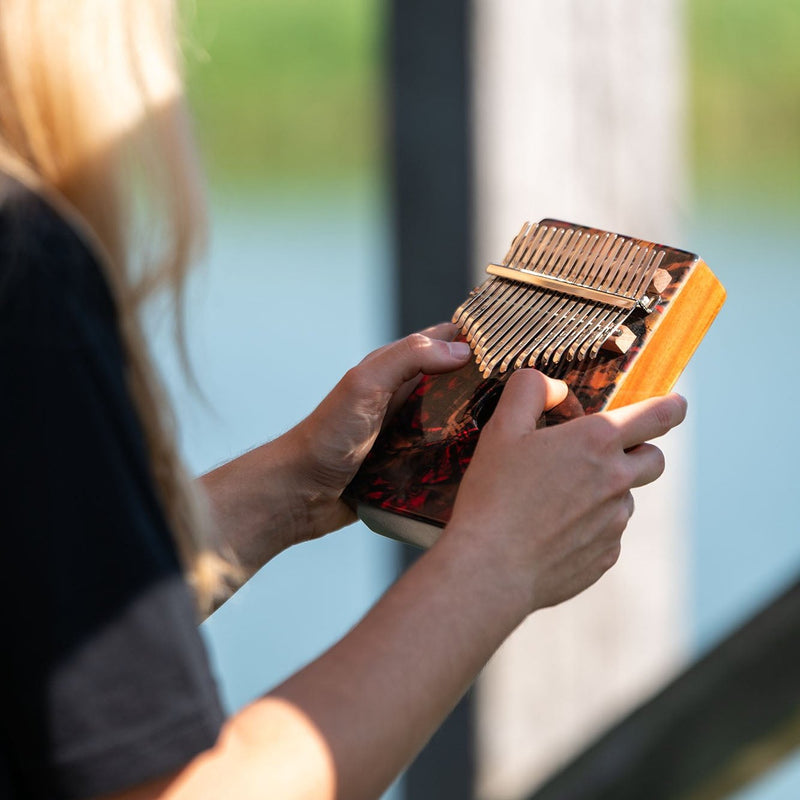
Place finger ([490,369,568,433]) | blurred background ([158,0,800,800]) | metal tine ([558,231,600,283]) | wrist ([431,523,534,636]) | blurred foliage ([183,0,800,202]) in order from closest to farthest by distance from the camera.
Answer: wrist ([431,523,534,636]), finger ([490,369,568,433]), metal tine ([558,231,600,283]), blurred background ([158,0,800,800]), blurred foliage ([183,0,800,202])

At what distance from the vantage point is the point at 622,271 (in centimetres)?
112

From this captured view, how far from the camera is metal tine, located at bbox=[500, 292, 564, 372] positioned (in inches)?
42.8

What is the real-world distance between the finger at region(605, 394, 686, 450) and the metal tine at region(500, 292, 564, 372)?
5.4 inches

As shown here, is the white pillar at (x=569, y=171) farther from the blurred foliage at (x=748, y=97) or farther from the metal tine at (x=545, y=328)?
A: the blurred foliage at (x=748, y=97)

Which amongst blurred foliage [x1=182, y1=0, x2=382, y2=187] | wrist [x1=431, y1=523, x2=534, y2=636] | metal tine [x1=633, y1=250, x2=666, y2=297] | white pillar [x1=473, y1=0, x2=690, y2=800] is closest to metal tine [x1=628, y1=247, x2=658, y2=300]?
metal tine [x1=633, y1=250, x2=666, y2=297]

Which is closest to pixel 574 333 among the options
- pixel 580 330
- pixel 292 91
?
pixel 580 330

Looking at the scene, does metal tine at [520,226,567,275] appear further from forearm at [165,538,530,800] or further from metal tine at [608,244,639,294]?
forearm at [165,538,530,800]

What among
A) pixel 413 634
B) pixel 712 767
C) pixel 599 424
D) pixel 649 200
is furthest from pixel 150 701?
pixel 649 200

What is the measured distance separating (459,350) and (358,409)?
0.12 metres

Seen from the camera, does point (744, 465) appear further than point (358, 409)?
Yes

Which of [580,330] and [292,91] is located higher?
[580,330]

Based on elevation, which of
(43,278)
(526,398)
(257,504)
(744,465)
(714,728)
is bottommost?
(744,465)

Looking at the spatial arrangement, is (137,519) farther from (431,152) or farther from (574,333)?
(431,152)

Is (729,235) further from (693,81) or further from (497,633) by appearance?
(497,633)
